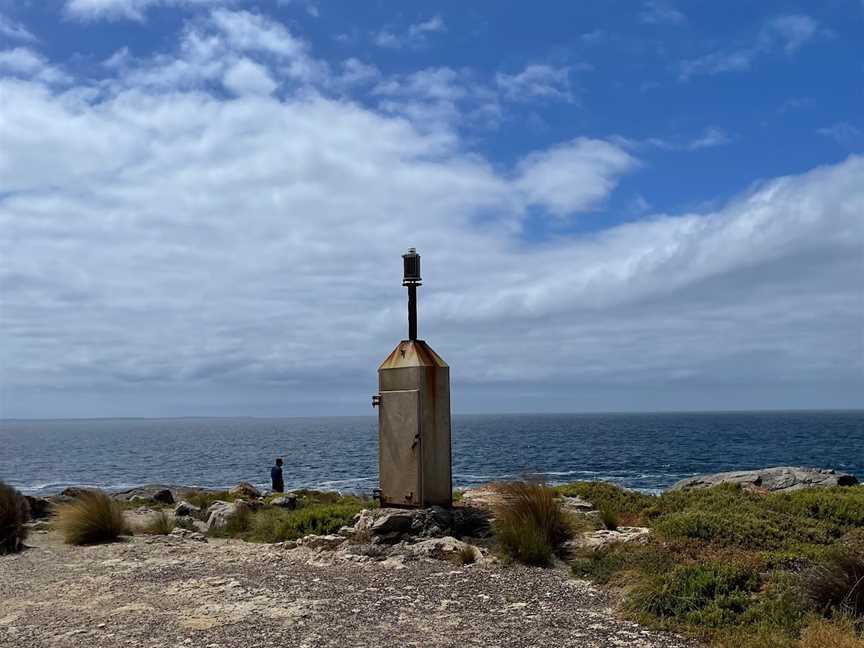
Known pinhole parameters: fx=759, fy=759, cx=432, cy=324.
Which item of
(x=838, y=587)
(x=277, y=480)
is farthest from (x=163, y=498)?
(x=838, y=587)

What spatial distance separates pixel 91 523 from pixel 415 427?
6287mm

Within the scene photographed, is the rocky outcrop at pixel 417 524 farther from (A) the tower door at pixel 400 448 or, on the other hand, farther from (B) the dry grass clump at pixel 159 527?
(B) the dry grass clump at pixel 159 527

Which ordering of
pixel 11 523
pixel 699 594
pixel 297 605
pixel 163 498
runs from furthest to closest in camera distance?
pixel 163 498
pixel 11 523
pixel 297 605
pixel 699 594

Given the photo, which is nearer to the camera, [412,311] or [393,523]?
[393,523]

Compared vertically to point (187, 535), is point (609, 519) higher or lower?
higher

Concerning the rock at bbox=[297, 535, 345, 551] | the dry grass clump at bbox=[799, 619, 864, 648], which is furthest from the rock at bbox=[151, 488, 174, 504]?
the dry grass clump at bbox=[799, 619, 864, 648]

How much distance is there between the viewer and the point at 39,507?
19266 millimetres

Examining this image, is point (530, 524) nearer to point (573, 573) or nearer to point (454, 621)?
point (573, 573)

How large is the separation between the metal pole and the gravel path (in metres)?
4.12

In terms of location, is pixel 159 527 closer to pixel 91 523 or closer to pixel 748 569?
pixel 91 523

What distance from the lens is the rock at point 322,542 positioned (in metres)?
12.1

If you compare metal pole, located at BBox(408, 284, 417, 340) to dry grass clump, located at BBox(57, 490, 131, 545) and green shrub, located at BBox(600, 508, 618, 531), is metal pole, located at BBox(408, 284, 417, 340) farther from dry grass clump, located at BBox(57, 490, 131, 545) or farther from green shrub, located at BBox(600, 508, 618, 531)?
dry grass clump, located at BBox(57, 490, 131, 545)

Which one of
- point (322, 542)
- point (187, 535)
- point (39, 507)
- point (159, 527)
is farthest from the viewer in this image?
point (39, 507)

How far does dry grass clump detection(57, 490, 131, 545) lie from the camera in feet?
45.0
